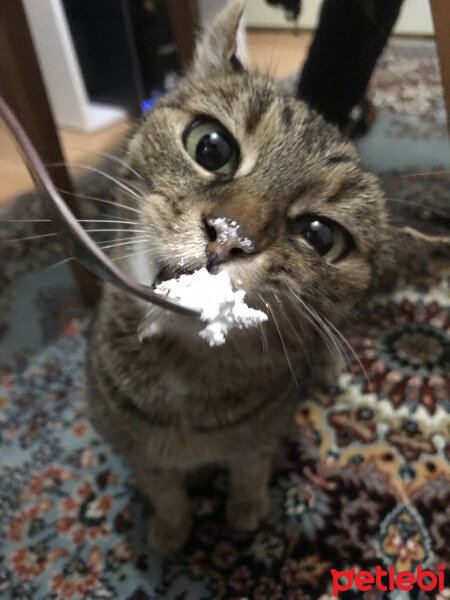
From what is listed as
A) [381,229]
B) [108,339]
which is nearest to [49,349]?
[108,339]

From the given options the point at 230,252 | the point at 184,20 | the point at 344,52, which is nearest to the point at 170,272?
the point at 230,252

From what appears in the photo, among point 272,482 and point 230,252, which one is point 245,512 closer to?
point 272,482

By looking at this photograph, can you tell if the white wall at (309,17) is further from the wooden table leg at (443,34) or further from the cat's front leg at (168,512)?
the cat's front leg at (168,512)

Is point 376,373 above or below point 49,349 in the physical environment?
below

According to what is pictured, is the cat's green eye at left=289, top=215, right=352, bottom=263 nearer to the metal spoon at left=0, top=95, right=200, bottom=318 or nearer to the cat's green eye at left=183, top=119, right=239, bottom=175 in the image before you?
the cat's green eye at left=183, top=119, right=239, bottom=175

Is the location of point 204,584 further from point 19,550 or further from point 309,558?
point 19,550

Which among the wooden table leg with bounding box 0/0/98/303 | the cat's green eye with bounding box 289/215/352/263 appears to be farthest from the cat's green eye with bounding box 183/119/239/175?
the wooden table leg with bounding box 0/0/98/303
